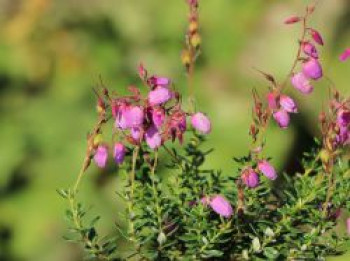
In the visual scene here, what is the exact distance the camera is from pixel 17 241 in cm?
494

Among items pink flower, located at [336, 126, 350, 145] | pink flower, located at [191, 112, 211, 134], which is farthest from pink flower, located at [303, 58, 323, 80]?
pink flower, located at [191, 112, 211, 134]

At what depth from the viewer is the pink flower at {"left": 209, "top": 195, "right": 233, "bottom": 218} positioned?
73.2 inches

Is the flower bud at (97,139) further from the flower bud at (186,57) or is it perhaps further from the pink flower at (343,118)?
the pink flower at (343,118)

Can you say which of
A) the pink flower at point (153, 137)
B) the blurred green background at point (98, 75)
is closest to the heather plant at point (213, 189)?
the pink flower at point (153, 137)

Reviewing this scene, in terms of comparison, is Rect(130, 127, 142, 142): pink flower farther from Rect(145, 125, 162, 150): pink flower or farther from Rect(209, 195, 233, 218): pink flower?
Rect(209, 195, 233, 218): pink flower

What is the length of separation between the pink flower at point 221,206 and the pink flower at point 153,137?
173 millimetres

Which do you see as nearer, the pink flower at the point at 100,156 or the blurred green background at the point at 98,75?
the pink flower at the point at 100,156

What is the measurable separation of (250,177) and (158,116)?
0.23 m

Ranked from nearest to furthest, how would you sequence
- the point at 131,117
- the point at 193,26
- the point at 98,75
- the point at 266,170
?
the point at 131,117, the point at 266,170, the point at 193,26, the point at 98,75

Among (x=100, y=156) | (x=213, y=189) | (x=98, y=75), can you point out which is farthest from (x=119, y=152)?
(x=98, y=75)

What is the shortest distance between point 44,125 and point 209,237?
10.8 ft

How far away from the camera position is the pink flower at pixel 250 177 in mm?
1866

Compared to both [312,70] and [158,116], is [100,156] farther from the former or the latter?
[312,70]

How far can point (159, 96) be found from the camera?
1791mm
